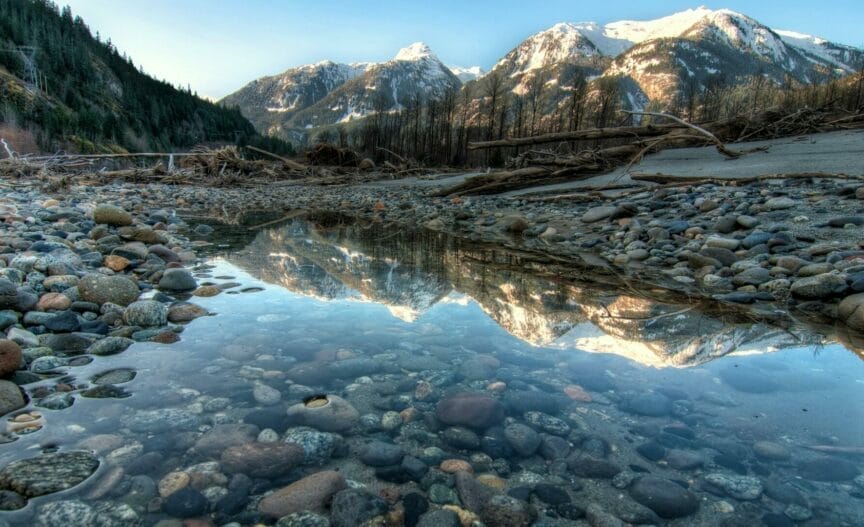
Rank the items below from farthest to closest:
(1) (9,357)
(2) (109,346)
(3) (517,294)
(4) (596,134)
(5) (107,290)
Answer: (4) (596,134) → (3) (517,294) → (5) (107,290) → (2) (109,346) → (1) (9,357)

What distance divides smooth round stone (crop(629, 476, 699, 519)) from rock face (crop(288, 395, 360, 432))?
3.38 feet

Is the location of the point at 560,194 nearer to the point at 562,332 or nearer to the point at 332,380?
the point at 562,332

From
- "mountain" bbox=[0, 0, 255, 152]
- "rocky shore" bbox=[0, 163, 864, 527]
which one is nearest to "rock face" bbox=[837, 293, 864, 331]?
"rocky shore" bbox=[0, 163, 864, 527]

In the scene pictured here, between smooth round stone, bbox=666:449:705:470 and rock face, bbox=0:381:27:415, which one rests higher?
rock face, bbox=0:381:27:415

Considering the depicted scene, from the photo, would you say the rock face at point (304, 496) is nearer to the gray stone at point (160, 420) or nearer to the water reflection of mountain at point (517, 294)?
the gray stone at point (160, 420)

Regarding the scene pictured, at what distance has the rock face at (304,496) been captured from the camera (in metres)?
1.29

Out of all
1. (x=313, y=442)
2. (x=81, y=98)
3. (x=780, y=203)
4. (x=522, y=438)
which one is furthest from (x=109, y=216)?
(x=81, y=98)

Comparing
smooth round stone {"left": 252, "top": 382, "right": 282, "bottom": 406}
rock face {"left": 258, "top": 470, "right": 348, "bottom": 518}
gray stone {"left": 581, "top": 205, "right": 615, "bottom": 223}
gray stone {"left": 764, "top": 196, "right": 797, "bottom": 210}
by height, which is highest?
gray stone {"left": 764, "top": 196, "right": 797, "bottom": 210}

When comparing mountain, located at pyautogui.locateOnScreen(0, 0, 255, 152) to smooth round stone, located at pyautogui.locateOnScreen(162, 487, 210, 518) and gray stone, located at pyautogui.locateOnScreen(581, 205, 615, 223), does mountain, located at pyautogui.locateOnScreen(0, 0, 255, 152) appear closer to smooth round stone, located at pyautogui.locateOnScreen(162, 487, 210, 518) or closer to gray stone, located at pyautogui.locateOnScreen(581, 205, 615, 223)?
gray stone, located at pyautogui.locateOnScreen(581, 205, 615, 223)

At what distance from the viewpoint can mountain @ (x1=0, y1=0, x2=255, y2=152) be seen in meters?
56.8

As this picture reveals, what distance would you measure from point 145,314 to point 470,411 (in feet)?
6.92

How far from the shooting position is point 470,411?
6.14 feet

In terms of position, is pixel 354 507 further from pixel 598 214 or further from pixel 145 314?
pixel 598 214

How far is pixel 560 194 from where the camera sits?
8.86 meters
